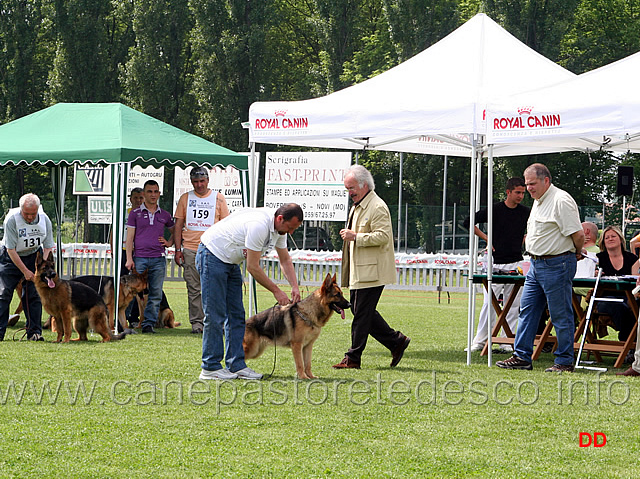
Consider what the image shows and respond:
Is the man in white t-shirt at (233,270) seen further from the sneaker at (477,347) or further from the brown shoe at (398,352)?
the sneaker at (477,347)

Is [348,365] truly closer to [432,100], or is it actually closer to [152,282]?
[432,100]

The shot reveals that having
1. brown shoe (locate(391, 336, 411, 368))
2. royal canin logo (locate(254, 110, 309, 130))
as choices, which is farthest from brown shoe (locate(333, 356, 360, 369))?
royal canin logo (locate(254, 110, 309, 130))

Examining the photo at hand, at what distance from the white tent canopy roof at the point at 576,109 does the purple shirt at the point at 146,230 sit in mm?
4974

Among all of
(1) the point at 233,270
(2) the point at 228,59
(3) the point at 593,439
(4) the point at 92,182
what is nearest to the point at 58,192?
(4) the point at 92,182

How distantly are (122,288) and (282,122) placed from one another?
133 inches

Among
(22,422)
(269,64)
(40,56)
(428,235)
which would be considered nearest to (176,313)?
(22,422)

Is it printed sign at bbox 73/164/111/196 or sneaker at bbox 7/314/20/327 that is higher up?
printed sign at bbox 73/164/111/196

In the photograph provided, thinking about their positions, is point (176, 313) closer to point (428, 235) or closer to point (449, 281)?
point (449, 281)

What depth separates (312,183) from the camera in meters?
19.9

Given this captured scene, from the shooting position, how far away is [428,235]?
2533cm

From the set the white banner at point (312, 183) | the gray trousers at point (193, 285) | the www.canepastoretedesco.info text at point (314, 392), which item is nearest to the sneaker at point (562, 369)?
the www.canepastoretedesco.info text at point (314, 392)

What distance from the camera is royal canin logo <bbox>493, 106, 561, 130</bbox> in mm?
7547

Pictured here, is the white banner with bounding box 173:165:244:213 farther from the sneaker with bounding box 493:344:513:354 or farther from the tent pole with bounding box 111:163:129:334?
the sneaker with bounding box 493:344:513:354

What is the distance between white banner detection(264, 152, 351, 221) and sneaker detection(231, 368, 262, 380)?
12309 millimetres
